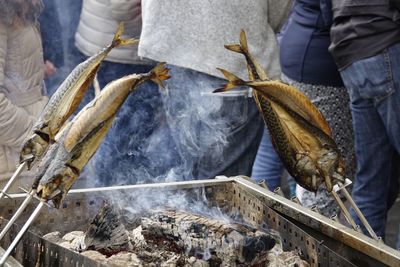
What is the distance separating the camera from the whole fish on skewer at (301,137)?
9.75ft

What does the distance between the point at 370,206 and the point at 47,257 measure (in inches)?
99.6

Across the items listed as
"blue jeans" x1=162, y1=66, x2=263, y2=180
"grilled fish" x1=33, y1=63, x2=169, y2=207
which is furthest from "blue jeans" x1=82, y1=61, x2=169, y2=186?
"grilled fish" x1=33, y1=63, x2=169, y2=207

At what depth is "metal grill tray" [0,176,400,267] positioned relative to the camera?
2881 millimetres

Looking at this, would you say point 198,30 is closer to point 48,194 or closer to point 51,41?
point 51,41

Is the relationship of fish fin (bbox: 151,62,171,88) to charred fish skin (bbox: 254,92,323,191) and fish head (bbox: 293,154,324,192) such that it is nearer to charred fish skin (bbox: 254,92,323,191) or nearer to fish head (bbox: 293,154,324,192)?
charred fish skin (bbox: 254,92,323,191)

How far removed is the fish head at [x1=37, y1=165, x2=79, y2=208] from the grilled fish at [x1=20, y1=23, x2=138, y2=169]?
158 millimetres

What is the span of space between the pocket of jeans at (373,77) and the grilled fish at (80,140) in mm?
1827

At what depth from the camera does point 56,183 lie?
2742 mm

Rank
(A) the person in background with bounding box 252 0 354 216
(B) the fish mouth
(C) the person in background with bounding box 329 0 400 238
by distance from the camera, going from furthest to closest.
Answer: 1. (A) the person in background with bounding box 252 0 354 216
2. (C) the person in background with bounding box 329 0 400 238
3. (B) the fish mouth

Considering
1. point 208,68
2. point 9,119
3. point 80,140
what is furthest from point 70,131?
point 9,119

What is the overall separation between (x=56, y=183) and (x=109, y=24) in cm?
293

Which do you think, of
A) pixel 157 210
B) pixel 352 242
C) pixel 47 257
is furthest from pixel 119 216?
pixel 352 242

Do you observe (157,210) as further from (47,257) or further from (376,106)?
(376,106)

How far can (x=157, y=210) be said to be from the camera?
11.6 ft
